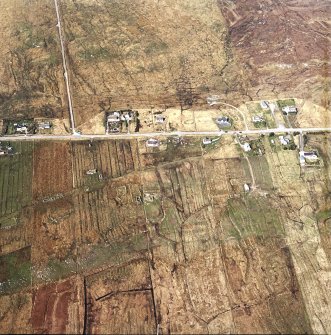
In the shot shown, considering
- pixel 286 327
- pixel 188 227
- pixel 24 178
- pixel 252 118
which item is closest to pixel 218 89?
pixel 252 118

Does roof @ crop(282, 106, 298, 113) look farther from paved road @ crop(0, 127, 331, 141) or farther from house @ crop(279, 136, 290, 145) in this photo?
house @ crop(279, 136, 290, 145)

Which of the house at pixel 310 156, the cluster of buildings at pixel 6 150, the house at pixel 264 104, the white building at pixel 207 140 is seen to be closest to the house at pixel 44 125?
the cluster of buildings at pixel 6 150

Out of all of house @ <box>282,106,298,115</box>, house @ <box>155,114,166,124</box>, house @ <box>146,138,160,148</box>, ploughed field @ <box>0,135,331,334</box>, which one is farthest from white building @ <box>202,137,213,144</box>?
house @ <box>282,106,298,115</box>

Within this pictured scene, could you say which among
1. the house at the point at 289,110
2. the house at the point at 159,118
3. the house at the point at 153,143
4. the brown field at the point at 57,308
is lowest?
the brown field at the point at 57,308

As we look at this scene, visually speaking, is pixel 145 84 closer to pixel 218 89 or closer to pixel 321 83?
pixel 218 89

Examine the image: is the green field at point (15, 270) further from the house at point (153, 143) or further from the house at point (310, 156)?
the house at point (310, 156)

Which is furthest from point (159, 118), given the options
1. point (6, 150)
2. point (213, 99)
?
point (6, 150)

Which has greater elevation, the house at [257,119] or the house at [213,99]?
the house at [213,99]
